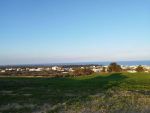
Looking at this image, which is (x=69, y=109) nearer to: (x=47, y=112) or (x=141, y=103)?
(x=47, y=112)

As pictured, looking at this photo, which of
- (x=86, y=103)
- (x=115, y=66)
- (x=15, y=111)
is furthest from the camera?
(x=115, y=66)

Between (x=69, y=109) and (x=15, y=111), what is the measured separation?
3.36 meters

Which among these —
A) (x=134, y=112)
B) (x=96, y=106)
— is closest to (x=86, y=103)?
(x=96, y=106)

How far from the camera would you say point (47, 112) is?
67.6 feet

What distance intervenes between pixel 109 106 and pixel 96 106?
32.8 inches

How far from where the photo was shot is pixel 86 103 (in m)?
23.7

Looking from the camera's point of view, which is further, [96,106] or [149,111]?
[96,106]

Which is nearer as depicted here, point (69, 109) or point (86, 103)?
point (69, 109)

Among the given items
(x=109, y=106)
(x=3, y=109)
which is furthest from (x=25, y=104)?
(x=109, y=106)

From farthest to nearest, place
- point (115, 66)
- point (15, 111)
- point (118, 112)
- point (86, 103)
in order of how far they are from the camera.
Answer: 1. point (115, 66)
2. point (86, 103)
3. point (15, 111)
4. point (118, 112)

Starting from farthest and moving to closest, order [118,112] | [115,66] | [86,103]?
[115,66] → [86,103] → [118,112]

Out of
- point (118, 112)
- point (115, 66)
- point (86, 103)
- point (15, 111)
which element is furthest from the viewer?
point (115, 66)

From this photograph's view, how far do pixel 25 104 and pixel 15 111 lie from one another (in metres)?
3.05

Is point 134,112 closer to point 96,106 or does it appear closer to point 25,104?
point 96,106
